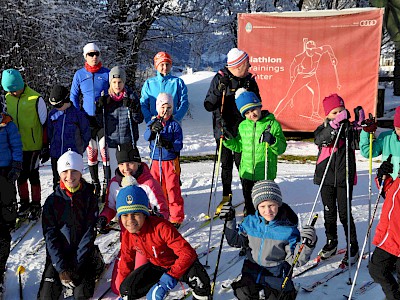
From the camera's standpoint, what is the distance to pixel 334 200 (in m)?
4.02

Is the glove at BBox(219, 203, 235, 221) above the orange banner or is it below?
below

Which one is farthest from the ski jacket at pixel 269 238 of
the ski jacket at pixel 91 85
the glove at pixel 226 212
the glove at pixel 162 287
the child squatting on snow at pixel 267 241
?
the ski jacket at pixel 91 85

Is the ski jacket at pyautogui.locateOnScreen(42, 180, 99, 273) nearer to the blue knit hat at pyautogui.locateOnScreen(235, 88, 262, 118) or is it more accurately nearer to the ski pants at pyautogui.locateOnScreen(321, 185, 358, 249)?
the blue knit hat at pyautogui.locateOnScreen(235, 88, 262, 118)

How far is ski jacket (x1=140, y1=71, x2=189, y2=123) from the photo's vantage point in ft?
16.8

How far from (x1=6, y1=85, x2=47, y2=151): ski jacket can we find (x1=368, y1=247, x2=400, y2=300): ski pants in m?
3.67

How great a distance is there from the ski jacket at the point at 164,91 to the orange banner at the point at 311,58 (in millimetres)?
4793

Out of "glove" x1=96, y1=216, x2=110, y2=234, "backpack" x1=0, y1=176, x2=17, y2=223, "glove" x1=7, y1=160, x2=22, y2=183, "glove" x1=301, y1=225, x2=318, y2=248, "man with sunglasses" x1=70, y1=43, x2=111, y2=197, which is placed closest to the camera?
"glove" x1=301, y1=225, x2=318, y2=248

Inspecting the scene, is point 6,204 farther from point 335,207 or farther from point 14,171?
point 335,207

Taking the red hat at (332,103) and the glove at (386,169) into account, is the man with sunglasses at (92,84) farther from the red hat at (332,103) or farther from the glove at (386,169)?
the glove at (386,169)

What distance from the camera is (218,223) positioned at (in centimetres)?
508

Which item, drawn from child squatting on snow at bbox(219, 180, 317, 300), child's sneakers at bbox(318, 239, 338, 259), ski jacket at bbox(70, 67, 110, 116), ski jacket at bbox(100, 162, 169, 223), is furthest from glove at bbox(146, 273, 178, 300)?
ski jacket at bbox(70, 67, 110, 116)

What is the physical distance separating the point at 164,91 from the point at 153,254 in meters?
2.38

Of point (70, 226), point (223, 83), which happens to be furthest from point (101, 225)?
point (223, 83)

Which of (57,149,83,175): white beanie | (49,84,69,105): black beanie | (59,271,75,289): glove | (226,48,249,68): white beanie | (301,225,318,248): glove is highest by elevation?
(226,48,249,68): white beanie
